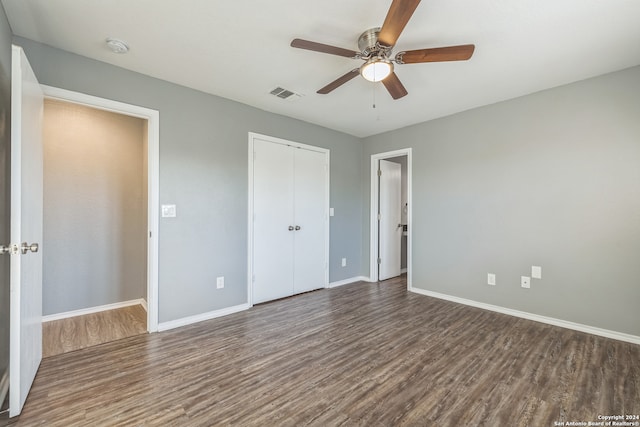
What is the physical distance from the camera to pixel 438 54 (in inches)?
74.5

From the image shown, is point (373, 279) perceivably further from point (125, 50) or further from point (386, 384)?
point (125, 50)

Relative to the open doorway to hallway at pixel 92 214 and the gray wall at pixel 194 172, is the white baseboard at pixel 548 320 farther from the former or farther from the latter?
the open doorway to hallway at pixel 92 214

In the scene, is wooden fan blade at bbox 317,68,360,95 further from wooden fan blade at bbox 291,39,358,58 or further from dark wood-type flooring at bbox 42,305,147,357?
dark wood-type flooring at bbox 42,305,147,357

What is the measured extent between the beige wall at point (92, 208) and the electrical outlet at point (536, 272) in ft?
15.3

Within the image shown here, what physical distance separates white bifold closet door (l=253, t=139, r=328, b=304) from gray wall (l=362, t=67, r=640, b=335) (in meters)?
1.52

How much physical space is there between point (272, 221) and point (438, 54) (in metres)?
2.62

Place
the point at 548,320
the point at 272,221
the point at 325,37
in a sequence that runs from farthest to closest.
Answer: the point at 272,221, the point at 548,320, the point at 325,37

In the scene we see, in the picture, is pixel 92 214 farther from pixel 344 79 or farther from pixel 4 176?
pixel 344 79

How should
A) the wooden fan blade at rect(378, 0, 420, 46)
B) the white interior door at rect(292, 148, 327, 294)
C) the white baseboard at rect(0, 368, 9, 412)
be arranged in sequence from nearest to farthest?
the wooden fan blade at rect(378, 0, 420, 46) → the white baseboard at rect(0, 368, 9, 412) → the white interior door at rect(292, 148, 327, 294)

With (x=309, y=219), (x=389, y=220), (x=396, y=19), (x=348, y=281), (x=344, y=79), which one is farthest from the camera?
(x=389, y=220)

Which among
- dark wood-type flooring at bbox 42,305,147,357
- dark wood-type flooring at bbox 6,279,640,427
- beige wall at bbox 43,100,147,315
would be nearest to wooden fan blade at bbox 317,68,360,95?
dark wood-type flooring at bbox 6,279,640,427

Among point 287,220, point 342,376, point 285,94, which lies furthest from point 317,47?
point 287,220

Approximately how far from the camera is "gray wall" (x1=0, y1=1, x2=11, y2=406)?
1.81 m

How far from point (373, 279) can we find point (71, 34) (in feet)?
15.0
